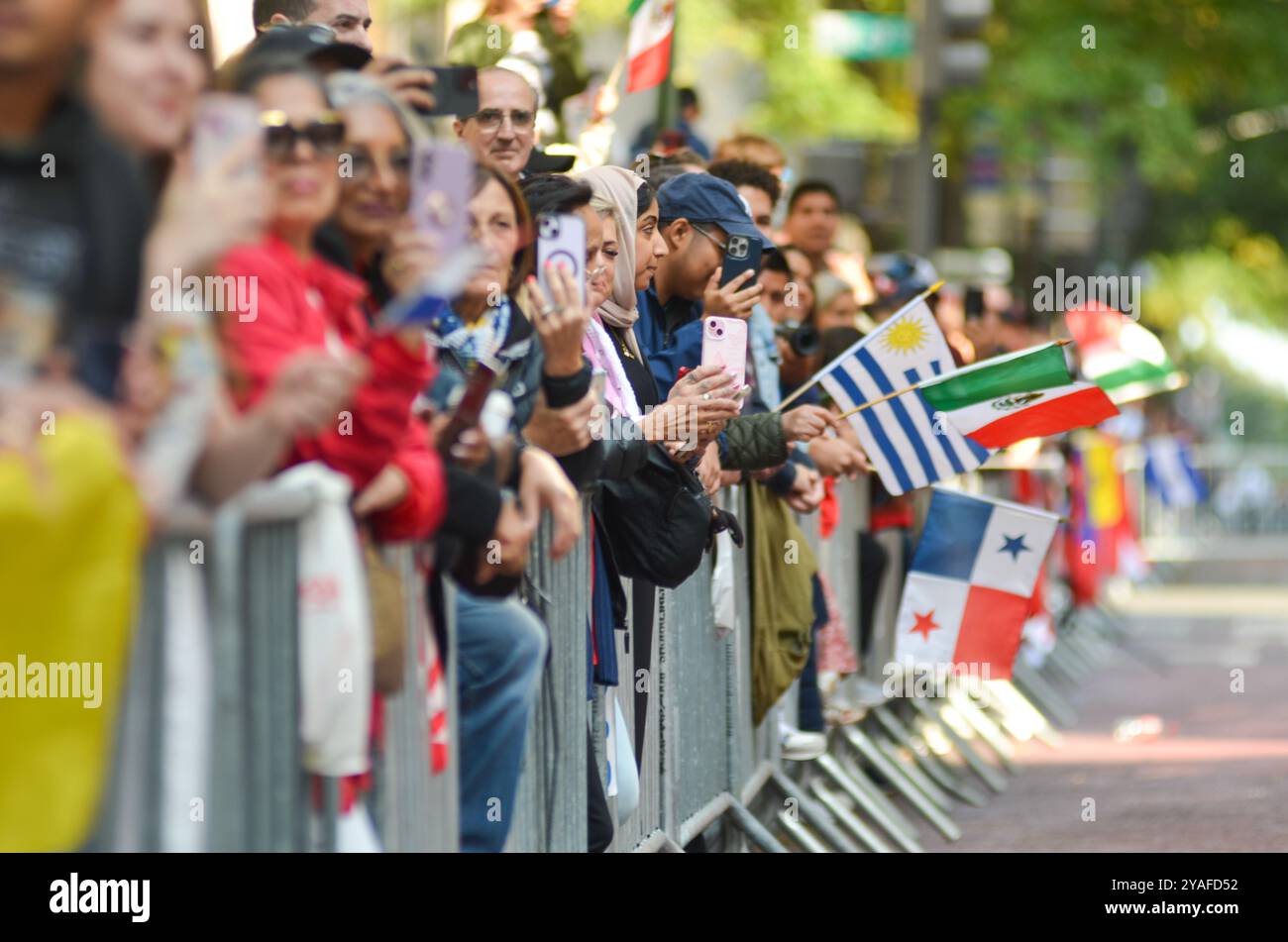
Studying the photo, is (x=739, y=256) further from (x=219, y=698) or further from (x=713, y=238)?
(x=219, y=698)

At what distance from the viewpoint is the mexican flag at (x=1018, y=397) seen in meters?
9.27

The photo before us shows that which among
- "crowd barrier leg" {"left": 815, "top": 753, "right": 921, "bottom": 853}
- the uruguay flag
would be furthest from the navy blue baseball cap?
"crowd barrier leg" {"left": 815, "top": 753, "right": 921, "bottom": 853}

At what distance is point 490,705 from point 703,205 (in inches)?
128

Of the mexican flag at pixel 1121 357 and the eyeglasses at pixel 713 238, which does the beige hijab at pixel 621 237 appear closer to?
the eyeglasses at pixel 713 238

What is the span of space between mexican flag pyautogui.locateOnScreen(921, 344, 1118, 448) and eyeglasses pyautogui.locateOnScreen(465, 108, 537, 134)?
6.85 feet

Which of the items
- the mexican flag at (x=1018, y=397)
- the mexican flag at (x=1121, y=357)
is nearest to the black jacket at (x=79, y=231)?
the mexican flag at (x=1018, y=397)

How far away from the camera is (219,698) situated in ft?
13.3

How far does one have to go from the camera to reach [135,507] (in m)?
3.64

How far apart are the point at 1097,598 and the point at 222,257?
1948 cm
